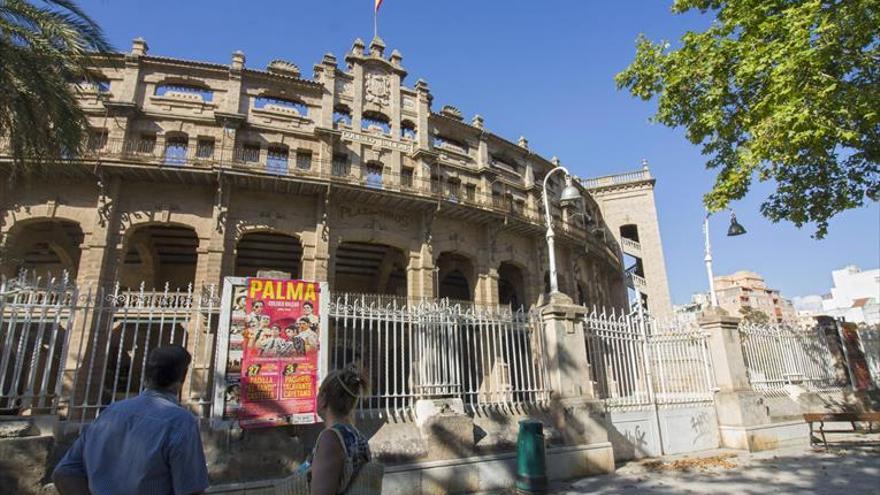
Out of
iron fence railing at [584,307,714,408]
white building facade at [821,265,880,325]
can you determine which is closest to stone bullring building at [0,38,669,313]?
iron fence railing at [584,307,714,408]

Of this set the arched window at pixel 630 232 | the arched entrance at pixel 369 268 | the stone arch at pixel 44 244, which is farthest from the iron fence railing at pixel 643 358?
the arched window at pixel 630 232

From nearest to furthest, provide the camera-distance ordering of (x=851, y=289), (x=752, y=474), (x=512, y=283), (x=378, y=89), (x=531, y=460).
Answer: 1. (x=531, y=460)
2. (x=752, y=474)
3. (x=378, y=89)
4. (x=512, y=283)
5. (x=851, y=289)

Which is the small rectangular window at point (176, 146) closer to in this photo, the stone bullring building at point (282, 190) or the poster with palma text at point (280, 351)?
the stone bullring building at point (282, 190)

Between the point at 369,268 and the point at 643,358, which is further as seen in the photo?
the point at 369,268

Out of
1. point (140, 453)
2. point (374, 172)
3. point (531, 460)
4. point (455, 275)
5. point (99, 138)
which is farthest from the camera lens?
point (455, 275)

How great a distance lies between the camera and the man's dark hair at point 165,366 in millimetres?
2172

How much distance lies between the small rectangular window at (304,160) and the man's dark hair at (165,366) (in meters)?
17.6

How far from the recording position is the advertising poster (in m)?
5.35

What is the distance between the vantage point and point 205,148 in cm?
1783

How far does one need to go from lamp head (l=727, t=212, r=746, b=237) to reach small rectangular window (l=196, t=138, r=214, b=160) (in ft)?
58.7

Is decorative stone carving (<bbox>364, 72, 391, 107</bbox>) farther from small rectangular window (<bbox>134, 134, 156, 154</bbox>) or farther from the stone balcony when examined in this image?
small rectangular window (<bbox>134, 134, 156, 154</bbox>)

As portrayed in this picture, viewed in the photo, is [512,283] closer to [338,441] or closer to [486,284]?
[486,284]

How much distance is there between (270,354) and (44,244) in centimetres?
2004

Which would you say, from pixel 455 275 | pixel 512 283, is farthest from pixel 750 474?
pixel 455 275
